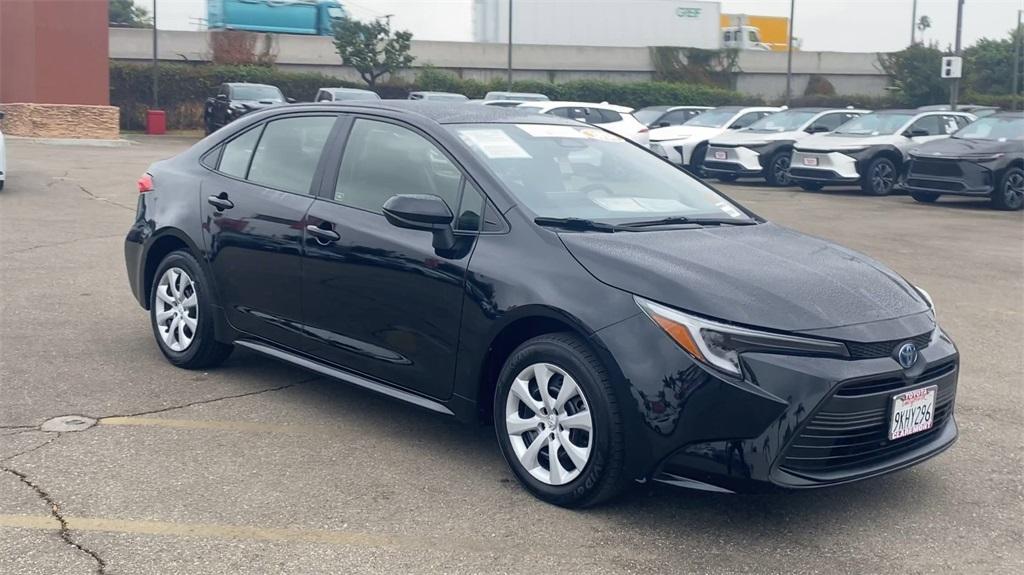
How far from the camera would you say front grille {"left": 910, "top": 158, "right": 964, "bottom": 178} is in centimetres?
1788

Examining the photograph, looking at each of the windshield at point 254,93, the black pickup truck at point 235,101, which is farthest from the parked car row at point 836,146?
the windshield at point 254,93

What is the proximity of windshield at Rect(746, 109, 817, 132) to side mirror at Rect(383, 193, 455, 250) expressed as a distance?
18.7 meters

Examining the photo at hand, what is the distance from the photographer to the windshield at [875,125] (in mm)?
20594

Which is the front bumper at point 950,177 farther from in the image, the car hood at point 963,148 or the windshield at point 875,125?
the windshield at point 875,125

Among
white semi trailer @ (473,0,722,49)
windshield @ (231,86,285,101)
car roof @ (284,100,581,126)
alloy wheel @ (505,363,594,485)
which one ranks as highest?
white semi trailer @ (473,0,722,49)

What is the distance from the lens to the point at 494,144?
5.30 metres

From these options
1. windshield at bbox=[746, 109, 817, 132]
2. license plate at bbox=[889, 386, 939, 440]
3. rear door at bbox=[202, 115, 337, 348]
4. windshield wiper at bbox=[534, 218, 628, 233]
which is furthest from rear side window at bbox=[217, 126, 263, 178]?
windshield at bbox=[746, 109, 817, 132]

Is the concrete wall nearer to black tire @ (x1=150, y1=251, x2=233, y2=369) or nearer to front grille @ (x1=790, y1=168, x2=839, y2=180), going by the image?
front grille @ (x1=790, y1=168, x2=839, y2=180)

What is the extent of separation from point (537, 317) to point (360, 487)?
1013 mm

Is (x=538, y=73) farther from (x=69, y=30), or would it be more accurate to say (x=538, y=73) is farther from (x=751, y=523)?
(x=751, y=523)

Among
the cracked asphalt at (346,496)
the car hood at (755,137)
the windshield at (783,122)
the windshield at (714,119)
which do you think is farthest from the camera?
the windshield at (714,119)

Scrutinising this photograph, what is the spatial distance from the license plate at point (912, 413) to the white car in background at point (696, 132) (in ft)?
62.2

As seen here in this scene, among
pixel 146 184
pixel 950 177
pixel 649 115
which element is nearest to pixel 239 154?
pixel 146 184

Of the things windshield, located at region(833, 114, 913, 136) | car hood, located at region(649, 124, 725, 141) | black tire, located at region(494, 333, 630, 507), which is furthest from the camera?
car hood, located at region(649, 124, 725, 141)
